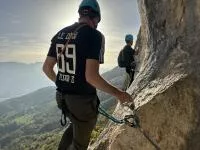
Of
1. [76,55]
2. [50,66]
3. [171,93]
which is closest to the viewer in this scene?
Answer: [76,55]

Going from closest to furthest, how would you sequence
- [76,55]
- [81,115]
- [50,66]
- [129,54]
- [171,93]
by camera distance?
[76,55] → [81,115] → [50,66] → [171,93] → [129,54]

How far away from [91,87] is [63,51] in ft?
3.38

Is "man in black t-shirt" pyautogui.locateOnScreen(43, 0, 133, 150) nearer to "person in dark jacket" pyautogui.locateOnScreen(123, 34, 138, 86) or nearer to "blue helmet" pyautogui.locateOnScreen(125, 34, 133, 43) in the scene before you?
"person in dark jacket" pyautogui.locateOnScreen(123, 34, 138, 86)

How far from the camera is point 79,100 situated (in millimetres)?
7730

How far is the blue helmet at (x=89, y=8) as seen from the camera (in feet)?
25.4

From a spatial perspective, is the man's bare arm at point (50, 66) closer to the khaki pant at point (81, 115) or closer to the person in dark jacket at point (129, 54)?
the khaki pant at point (81, 115)

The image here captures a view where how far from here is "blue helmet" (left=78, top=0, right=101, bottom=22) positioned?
7749 mm

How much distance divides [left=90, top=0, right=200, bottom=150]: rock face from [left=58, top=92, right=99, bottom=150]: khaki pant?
176 centimetres

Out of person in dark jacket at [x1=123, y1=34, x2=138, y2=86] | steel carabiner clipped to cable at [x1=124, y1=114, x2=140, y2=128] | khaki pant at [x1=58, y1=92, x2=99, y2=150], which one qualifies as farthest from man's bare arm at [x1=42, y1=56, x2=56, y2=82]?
person in dark jacket at [x1=123, y1=34, x2=138, y2=86]

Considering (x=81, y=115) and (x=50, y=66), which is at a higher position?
(x=50, y=66)

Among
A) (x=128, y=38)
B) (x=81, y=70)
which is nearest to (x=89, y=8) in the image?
(x=81, y=70)

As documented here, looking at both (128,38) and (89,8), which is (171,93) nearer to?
(89,8)

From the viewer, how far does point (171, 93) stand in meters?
9.27

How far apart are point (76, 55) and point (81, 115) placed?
1290mm
